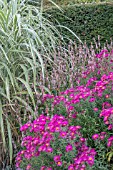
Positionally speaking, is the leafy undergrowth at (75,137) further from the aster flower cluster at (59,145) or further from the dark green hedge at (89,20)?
the dark green hedge at (89,20)

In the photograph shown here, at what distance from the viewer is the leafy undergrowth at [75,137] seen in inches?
75.8

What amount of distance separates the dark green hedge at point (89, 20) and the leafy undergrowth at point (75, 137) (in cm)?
285

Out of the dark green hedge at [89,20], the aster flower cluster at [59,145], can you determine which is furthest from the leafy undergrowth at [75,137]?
the dark green hedge at [89,20]

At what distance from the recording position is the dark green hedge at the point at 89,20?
518cm

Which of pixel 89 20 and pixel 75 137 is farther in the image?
pixel 89 20

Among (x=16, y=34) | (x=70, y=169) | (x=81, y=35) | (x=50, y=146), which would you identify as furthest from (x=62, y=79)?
(x=81, y=35)

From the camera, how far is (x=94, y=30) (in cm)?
521

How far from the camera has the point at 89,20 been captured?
5.25 m

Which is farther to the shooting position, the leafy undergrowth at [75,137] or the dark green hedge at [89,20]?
the dark green hedge at [89,20]

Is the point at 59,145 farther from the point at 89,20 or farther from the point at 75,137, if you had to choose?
the point at 89,20

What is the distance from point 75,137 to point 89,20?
3561 mm

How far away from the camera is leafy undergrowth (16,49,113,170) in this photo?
192 centimetres

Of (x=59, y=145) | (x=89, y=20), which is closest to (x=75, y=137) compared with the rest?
(x=59, y=145)

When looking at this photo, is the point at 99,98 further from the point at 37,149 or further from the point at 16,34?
the point at 16,34
